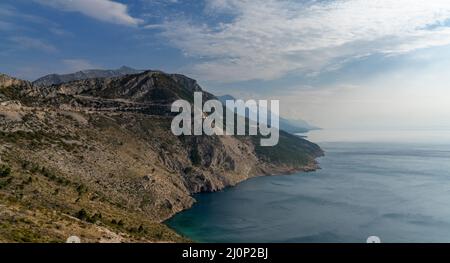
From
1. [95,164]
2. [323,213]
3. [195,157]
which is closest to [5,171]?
[95,164]

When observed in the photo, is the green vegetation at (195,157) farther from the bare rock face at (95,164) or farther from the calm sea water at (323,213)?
the calm sea water at (323,213)

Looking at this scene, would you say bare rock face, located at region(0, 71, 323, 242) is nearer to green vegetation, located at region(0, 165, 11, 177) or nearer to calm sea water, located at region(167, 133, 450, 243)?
green vegetation, located at region(0, 165, 11, 177)

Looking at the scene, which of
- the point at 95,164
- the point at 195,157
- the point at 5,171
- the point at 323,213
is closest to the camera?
the point at 5,171

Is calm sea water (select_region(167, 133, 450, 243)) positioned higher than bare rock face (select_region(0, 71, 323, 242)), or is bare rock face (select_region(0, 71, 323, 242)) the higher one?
bare rock face (select_region(0, 71, 323, 242))

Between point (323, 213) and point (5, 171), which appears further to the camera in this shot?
point (323, 213)

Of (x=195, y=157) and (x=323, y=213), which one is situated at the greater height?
(x=195, y=157)

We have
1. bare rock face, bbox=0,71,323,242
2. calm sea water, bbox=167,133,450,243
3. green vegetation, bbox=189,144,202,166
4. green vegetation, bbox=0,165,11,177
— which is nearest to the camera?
bare rock face, bbox=0,71,323,242

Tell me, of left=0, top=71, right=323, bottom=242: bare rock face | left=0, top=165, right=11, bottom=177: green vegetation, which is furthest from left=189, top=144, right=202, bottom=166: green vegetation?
left=0, top=165, right=11, bottom=177: green vegetation

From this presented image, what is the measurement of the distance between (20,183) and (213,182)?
11761cm

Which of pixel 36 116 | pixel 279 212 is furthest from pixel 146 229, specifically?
pixel 279 212

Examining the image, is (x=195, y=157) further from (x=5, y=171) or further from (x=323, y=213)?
(x=5, y=171)

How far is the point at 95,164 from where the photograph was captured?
111875mm

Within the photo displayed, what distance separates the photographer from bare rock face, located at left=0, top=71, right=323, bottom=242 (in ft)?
205

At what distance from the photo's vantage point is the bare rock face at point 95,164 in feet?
205
